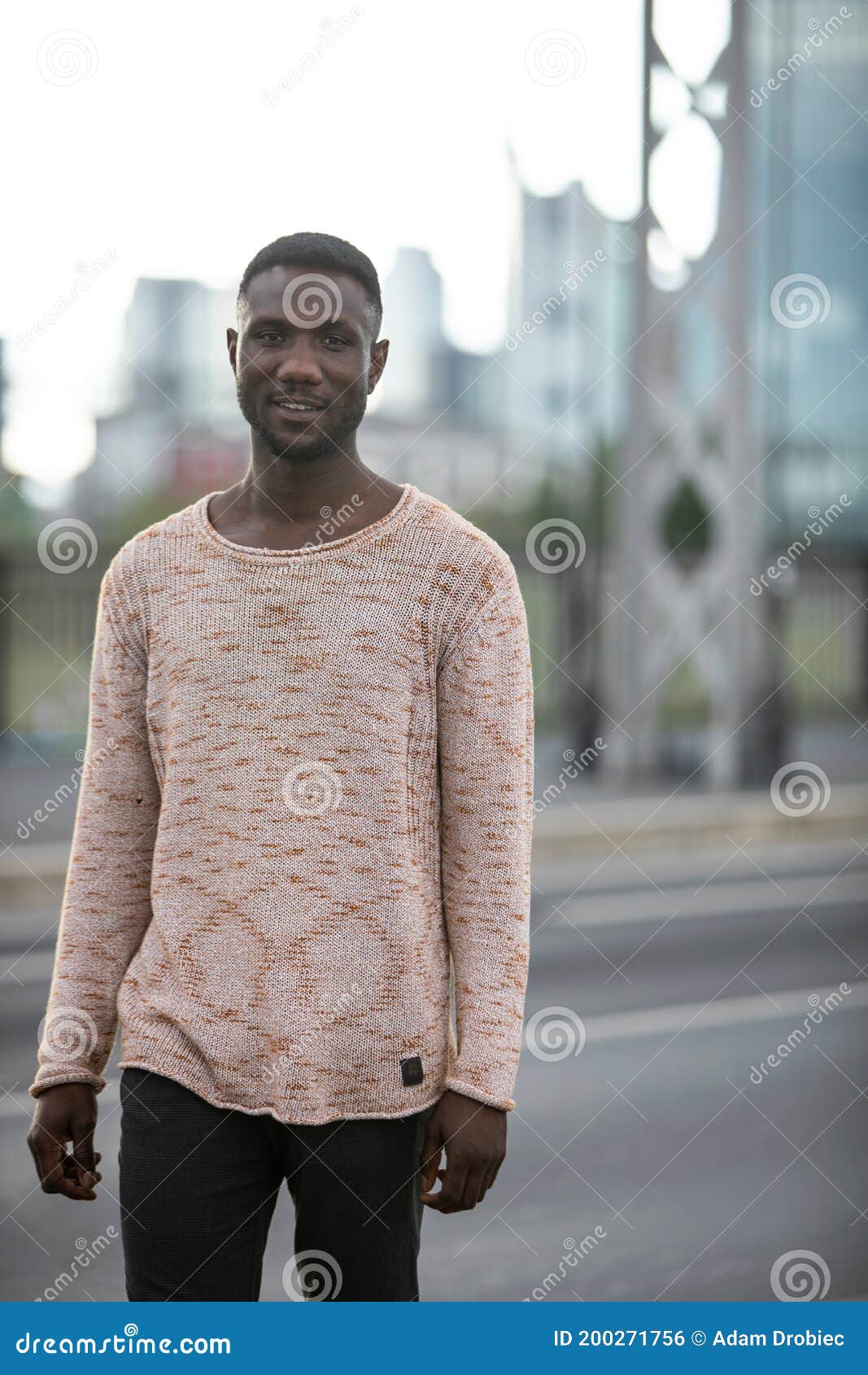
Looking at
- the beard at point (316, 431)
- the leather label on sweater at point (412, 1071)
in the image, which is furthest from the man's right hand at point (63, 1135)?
the beard at point (316, 431)

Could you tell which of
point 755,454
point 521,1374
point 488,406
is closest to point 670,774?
point 755,454

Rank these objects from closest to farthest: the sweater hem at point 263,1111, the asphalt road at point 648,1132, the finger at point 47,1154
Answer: the sweater hem at point 263,1111 < the finger at point 47,1154 < the asphalt road at point 648,1132

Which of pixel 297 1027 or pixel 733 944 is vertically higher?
pixel 297 1027

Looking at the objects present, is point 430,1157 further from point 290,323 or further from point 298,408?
point 290,323

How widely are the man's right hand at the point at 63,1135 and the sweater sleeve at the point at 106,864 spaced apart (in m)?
0.02

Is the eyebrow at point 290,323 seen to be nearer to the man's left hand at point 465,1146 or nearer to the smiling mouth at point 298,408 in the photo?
the smiling mouth at point 298,408

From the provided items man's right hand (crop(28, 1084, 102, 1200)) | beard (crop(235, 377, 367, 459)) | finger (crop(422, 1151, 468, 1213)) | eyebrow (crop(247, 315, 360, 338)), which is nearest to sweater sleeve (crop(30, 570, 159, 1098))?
man's right hand (crop(28, 1084, 102, 1200))

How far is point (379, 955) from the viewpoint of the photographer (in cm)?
179

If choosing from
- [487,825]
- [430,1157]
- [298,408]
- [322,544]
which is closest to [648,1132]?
[430,1157]

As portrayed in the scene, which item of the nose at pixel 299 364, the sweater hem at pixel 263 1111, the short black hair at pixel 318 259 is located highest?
the short black hair at pixel 318 259

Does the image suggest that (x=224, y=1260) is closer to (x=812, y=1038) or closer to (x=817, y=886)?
(x=812, y=1038)

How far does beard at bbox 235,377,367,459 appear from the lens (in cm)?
185

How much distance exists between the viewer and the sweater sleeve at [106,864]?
1932mm

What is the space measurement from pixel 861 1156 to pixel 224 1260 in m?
3.49
